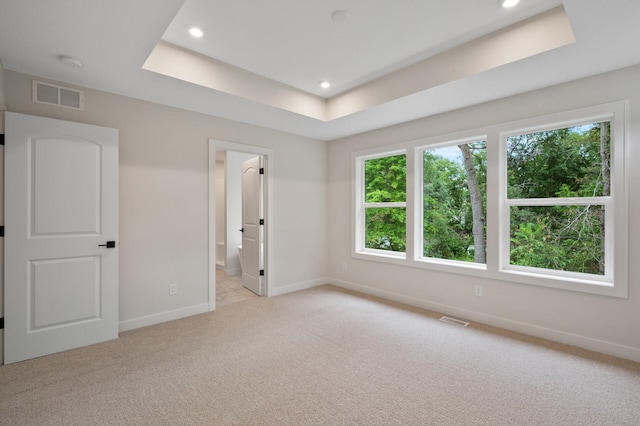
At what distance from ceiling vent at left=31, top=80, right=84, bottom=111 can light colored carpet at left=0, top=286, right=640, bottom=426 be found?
2.23 meters

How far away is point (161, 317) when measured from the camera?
332 cm

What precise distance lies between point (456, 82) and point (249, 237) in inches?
134

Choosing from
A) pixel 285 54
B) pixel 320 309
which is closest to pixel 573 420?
pixel 320 309

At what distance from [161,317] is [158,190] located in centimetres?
140

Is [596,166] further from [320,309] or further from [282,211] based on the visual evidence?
[282,211]

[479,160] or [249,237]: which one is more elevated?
[479,160]

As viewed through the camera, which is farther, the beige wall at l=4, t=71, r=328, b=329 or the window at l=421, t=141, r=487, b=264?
the window at l=421, t=141, r=487, b=264

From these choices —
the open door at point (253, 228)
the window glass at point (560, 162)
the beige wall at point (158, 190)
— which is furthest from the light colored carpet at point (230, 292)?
the window glass at point (560, 162)

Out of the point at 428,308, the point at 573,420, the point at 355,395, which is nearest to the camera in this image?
the point at 573,420

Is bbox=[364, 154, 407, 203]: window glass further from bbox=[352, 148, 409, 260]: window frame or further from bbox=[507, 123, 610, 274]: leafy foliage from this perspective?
bbox=[507, 123, 610, 274]: leafy foliage

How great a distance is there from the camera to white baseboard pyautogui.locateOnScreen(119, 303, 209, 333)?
3094 millimetres

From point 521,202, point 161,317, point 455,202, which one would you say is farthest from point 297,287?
point 521,202

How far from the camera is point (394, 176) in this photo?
434cm

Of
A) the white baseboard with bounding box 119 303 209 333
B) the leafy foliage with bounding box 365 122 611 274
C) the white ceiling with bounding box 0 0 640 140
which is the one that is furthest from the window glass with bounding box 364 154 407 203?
the white baseboard with bounding box 119 303 209 333
